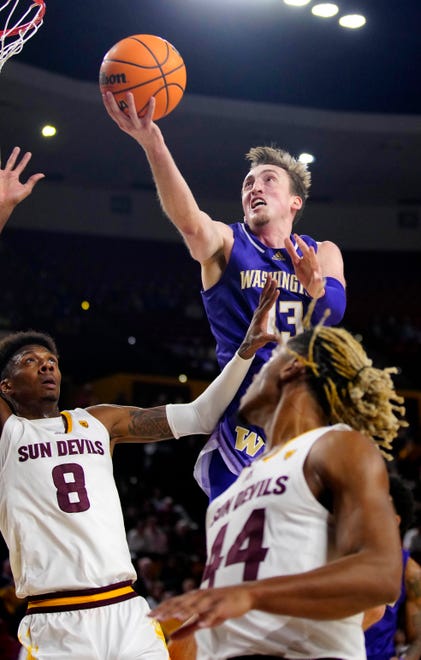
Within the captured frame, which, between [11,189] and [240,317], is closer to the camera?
[11,189]

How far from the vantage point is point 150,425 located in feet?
14.9

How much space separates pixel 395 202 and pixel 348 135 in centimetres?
535

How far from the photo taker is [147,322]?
19.1 meters

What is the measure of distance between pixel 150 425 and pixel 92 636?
3.27ft

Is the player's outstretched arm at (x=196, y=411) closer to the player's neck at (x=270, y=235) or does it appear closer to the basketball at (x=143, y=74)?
the player's neck at (x=270, y=235)

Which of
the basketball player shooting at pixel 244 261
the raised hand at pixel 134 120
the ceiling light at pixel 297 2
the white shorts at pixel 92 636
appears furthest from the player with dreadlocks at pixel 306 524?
the ceiling light at pixel 297 2

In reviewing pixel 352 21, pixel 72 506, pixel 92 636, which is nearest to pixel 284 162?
pixel 72 506

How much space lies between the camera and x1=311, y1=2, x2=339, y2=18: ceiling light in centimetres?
1274

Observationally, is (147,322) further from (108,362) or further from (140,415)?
(140,415)

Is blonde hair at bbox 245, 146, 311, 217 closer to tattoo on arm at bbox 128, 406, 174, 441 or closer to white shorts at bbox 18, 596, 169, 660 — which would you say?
tattoo on arm at bbox 128, 406, 174, 441

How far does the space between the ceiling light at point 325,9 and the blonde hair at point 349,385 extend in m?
10.8

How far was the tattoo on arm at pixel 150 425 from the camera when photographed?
452 centimetres

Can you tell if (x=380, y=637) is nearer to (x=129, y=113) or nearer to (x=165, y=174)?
(x=165, y=174)

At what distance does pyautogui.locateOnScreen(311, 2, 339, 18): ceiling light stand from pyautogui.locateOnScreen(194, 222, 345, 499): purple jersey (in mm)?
8849
